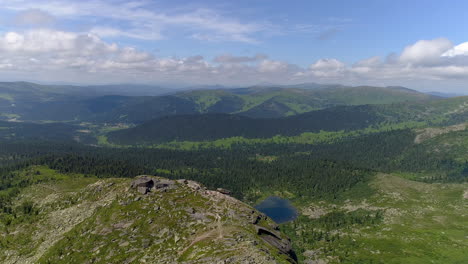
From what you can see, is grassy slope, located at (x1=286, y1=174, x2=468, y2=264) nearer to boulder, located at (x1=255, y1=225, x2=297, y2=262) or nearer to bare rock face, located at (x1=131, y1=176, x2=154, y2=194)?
boulder, located at (x1=255, y1=225, x2=297, y2=262)

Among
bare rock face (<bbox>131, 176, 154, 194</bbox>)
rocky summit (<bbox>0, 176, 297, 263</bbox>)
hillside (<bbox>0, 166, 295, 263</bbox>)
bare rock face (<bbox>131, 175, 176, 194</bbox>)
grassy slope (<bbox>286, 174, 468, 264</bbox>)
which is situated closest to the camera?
rocky summit (<bbox>0, 176, 297, 263</bbox>)

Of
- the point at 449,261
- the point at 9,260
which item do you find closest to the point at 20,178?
the point at 9,260

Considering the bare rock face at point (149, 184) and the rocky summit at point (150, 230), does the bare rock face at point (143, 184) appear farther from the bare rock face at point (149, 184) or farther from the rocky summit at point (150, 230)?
the rocky summit at point (150, 230)

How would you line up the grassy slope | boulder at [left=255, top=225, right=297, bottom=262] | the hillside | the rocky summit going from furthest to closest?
the grassy slope < boulder at [left=255, top=225, right=297, bottom=262] < the hillside < the rocky summit

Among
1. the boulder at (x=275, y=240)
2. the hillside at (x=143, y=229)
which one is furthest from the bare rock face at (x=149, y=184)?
the boulder at (x=275, y=240)

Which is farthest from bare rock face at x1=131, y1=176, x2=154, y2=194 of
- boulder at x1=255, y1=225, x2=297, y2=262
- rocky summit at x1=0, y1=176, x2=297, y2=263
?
boulder at x1=255, y1=225, x2=297, y2=262

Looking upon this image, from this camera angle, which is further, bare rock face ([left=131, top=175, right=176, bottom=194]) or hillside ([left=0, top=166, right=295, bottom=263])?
bare rock face ([left=131, top=175, right=176, bottom=194])

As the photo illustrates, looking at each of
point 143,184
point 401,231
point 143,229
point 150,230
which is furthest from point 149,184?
point 401,231
